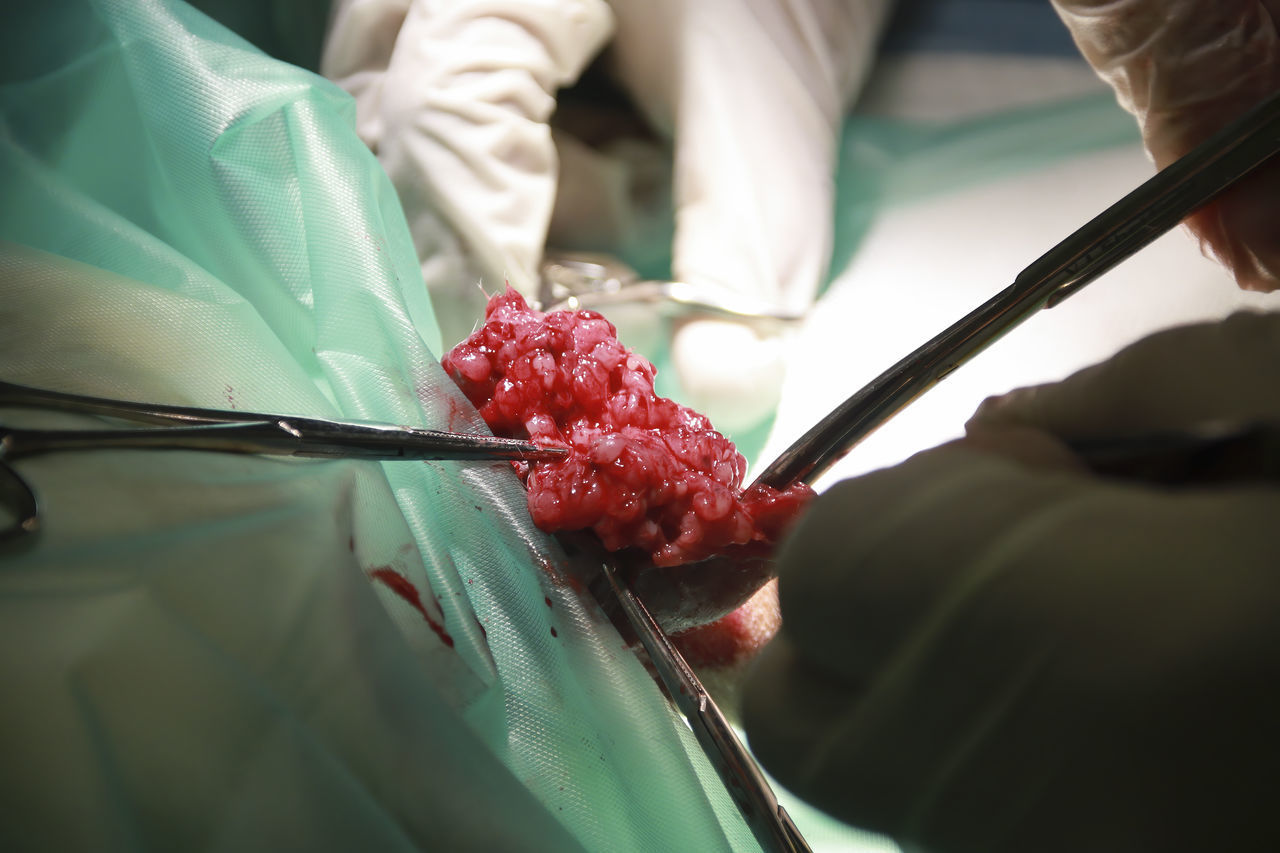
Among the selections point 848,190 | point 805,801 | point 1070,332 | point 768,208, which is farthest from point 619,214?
point 805,801

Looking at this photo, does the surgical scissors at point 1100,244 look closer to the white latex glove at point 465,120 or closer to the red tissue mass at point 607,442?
the red tissue mass at point 607,442

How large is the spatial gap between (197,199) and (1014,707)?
0.69 metres

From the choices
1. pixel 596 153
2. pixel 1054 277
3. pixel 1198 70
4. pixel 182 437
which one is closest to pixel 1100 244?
pixel 1054 277

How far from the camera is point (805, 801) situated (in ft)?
1.12

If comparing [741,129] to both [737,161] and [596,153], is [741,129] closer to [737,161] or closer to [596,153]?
[737,161]

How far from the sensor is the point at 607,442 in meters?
0.57

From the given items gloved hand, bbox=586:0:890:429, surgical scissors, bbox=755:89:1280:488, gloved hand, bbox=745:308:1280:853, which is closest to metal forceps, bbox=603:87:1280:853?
surgical scissors, bbox=755:89:1280:488

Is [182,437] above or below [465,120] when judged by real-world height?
below

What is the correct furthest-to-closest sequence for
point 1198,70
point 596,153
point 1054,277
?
point 596,153, point 1198,70, point 1054,277

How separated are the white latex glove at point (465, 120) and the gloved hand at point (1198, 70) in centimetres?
54

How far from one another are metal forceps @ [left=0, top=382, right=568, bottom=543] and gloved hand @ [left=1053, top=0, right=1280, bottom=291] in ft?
1.88

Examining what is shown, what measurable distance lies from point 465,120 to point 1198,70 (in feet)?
2.22

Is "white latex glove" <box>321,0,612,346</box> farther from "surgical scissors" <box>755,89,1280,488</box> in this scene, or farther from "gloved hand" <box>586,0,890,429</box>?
"surgical scissors" <box>755,89,1280,488</box>

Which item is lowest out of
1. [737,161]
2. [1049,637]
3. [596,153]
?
[1049,637]
